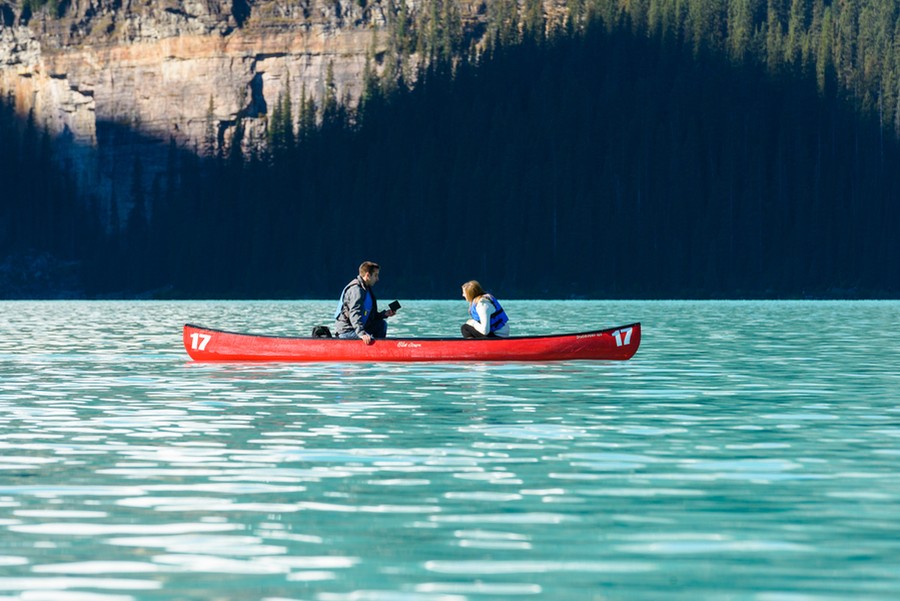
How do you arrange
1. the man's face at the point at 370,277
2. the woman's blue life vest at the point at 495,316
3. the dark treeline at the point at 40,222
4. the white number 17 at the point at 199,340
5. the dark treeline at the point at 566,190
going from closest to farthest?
the man's face at the point at 370,277, the woman's blue life vest at the point at 495,316, the white number 17 at the point at 199,340, the dark treeline at the point at 566,190, the dark treeline at the point at 40,222

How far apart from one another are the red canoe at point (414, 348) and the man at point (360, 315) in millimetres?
241

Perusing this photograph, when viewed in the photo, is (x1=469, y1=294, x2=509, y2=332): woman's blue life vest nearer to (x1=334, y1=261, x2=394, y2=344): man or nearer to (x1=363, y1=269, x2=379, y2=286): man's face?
(x1=334, y1=261, x2=394, y2=344): man

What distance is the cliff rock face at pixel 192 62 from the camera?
527 ft

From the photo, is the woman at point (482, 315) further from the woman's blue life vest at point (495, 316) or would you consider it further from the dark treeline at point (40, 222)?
the dark treeline at point (40, 222)

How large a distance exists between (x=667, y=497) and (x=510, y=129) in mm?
136240

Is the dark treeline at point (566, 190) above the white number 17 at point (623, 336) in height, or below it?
above

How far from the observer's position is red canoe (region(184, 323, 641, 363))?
101 ft

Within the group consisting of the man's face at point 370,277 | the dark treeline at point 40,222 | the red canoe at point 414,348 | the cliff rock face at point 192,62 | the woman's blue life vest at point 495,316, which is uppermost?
the cliff rock face at point 192,62

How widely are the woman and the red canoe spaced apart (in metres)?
0.27

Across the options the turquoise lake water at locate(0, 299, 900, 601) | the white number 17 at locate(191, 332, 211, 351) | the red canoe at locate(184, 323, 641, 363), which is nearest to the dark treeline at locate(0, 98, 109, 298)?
the white number 17 at locate(191, 332, 211, 351)

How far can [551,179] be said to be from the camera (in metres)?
142

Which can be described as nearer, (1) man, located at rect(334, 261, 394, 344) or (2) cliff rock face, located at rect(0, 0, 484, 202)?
(1) man, located at rect(334, 261, 394, 344)

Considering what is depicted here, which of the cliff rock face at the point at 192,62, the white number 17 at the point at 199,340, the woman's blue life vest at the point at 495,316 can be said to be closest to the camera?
the woman's blue life vest at the point at 495,316

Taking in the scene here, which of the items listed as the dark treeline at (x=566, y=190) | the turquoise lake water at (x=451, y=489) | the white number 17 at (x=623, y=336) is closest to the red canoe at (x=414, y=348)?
the white number 17 at (x=623, y=336)
